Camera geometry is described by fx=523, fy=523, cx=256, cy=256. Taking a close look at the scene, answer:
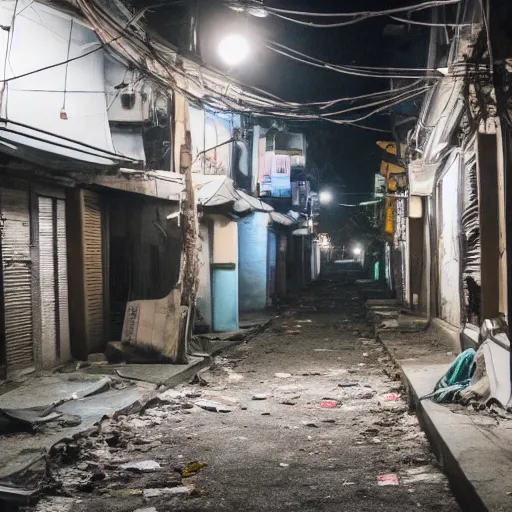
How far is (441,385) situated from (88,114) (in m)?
8.73

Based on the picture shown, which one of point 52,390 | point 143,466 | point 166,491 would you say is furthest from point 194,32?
point 166,491

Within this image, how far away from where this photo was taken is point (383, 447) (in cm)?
578

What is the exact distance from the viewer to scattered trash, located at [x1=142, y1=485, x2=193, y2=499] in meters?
4.54

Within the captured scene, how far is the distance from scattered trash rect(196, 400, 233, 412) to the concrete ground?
31 mm

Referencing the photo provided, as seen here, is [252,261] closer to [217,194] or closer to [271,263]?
[271,263]

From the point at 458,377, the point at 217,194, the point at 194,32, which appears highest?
the point at 194,32

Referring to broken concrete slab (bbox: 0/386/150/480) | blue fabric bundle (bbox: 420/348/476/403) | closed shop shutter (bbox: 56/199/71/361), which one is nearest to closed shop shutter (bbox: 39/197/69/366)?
closed shop shutter (bbox: 56/199/71/361)

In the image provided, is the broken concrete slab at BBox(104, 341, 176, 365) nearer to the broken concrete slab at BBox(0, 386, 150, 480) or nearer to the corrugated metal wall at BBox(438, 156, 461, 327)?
the broken concrete slab at BBox(0, 386, 150, 480)

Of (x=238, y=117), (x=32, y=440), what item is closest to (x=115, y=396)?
(x=32, y=440)

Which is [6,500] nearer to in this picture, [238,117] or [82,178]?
[82,178]

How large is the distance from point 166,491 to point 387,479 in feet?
6.56

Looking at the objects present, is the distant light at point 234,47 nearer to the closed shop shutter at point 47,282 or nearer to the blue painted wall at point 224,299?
the closed shop shutter at point 47,282

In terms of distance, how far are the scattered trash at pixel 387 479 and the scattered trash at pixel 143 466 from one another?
2136 millimetres

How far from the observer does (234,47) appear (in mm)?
9711
